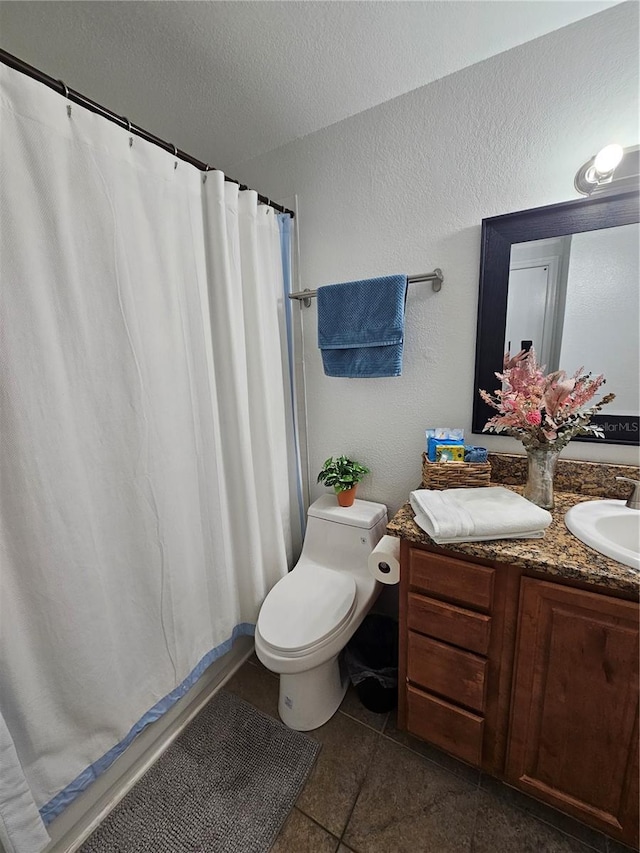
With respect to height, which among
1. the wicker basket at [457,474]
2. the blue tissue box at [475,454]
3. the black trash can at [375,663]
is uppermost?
the blue tissue box at [475,454]

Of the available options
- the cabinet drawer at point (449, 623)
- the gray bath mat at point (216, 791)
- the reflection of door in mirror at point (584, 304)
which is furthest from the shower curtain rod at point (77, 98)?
the gray bath mat at point (216, 791)

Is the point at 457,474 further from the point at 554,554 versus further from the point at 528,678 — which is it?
the point at 528,678

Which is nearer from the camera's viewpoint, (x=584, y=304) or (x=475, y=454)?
(x=584, y=304)

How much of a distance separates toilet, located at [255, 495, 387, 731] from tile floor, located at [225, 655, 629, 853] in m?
0.15

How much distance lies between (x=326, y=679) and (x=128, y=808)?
2.40 ft

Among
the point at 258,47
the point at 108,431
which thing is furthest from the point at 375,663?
the point at 258,47

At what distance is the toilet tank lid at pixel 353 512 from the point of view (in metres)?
1.49

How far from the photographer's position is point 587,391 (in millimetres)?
1010

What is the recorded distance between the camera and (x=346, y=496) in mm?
1573

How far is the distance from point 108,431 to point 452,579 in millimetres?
1091

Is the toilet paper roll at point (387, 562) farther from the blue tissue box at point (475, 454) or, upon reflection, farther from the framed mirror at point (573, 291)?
the framed mirror at point (573, 291)

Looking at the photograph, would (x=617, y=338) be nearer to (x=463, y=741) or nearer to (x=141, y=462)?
(x=463, y=741)

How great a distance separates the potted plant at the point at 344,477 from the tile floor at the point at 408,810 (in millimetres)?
890

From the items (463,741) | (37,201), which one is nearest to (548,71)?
(37,201)
